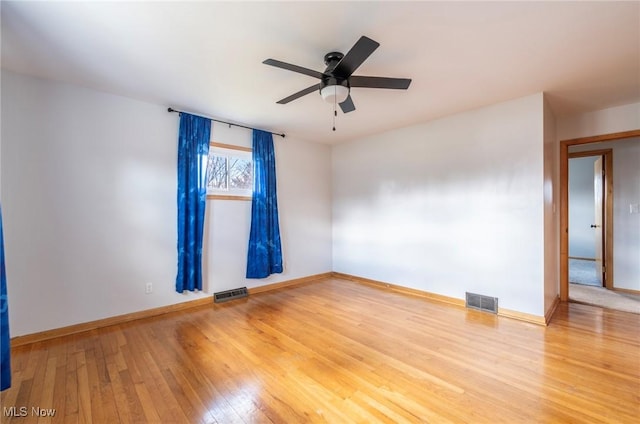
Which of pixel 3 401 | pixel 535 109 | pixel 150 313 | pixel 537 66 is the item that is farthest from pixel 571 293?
pixel 3 401

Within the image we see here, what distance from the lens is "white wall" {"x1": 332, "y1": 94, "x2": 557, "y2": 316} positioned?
3.14 m

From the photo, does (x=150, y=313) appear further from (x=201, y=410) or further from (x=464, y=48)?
(x=464, y=48)

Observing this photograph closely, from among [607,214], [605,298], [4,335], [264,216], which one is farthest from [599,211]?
[4,335]

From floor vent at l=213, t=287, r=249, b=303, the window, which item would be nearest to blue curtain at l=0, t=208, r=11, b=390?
floor vent at l=213, t=287, r=249, b=303

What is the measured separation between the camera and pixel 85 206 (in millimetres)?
2939

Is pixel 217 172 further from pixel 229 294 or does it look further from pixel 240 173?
pixel 229 294

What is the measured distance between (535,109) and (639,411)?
2.78 meters

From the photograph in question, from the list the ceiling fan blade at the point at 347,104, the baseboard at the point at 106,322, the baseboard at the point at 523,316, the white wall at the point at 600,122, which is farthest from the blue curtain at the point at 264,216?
the white wall at the point at 600,122

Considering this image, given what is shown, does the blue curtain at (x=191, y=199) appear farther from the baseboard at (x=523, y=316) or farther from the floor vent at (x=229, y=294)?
the baseboard at (x=523, y=316)

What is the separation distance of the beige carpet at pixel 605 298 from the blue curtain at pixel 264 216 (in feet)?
14.5

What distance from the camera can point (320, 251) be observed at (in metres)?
5.32

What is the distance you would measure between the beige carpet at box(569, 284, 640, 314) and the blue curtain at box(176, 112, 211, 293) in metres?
5.23

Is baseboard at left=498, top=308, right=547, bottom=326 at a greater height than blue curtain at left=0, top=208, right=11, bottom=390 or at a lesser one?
lesser

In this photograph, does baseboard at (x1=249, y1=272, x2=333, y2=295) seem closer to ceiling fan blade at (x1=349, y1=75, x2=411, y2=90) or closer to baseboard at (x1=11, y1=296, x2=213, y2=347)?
baseboard at (x1=11, y1=296, x2=213, y2=347)
